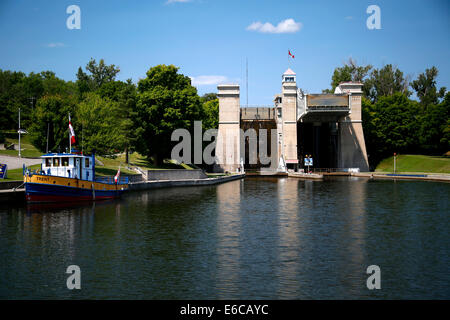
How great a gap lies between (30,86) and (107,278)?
363 ft

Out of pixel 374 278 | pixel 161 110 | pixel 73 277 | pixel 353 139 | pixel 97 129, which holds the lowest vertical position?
pixel 374 278

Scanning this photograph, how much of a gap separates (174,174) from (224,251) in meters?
39.5

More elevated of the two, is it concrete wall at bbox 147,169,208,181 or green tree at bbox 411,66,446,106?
green tree at bbox 411,66,446,106

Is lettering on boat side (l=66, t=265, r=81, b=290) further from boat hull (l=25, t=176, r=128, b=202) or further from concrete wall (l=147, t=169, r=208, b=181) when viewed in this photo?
concrete wall (l=147, t=169, r=208, b=181)

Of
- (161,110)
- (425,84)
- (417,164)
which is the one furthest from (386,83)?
(161,110)

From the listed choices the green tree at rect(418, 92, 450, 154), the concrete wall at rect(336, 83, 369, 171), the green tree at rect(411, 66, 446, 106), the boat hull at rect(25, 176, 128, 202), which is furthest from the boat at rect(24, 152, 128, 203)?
the green tree at rect(411, 66, 446, 106)

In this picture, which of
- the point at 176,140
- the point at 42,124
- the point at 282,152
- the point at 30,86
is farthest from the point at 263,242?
the point at 30,86

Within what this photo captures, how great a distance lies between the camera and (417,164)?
9075cm

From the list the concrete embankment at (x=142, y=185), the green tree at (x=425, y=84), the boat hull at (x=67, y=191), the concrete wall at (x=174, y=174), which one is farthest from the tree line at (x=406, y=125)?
the boat hull at (x=67, y=191)

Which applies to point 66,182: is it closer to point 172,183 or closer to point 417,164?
point 172,183

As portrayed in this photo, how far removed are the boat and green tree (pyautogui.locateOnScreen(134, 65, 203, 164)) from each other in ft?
83.5

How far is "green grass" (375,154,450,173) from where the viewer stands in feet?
274

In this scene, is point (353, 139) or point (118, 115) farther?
point (353, 139)

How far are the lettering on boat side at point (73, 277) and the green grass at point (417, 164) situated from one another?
257ft
